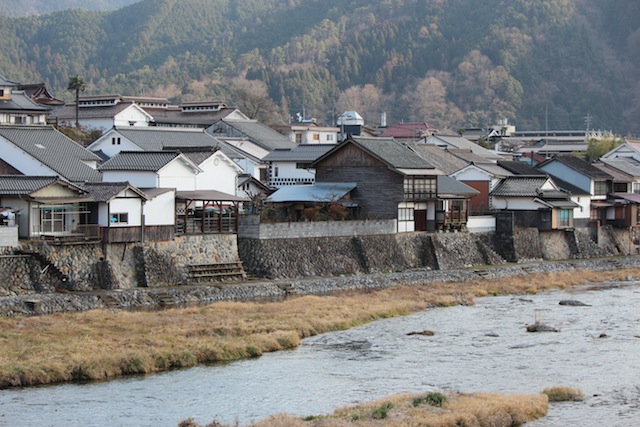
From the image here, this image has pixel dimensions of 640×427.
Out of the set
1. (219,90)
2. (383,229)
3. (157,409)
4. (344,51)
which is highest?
(344,51)

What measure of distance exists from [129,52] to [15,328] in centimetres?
14829

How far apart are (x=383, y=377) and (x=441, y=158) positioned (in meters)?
33.0

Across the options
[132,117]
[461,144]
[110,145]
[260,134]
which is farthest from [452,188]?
[132,117]

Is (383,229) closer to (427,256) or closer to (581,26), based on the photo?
(427,256)

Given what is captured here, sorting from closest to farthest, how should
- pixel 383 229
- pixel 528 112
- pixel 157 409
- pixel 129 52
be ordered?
pixel 157 409, pixel 383 229, pixel 528 112, pixel 129 52

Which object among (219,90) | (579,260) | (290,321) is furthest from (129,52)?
(290,321)

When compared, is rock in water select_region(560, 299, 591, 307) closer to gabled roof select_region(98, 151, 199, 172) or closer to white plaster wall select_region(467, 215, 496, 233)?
white plaster wall select_region(467, 215, 496, 233)

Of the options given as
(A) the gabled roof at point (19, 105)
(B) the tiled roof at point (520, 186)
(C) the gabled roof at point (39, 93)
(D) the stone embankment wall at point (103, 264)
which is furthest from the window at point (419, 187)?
(C) the gabled roof at point (39, 93)

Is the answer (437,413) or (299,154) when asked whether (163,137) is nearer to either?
(299,154)

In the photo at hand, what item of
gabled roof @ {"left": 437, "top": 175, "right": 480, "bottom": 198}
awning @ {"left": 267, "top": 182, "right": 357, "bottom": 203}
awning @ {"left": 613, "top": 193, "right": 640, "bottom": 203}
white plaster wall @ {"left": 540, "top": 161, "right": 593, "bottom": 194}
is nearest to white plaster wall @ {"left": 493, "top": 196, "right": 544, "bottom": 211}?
gabled roof @ {"left": 437, "top": 175, "right": 480, "bottom": 198}

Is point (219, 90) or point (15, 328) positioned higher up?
point (219, 90)

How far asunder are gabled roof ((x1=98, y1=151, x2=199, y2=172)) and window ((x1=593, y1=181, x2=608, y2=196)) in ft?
87.6

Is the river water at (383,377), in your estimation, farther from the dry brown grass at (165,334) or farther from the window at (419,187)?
the window at (419,187)

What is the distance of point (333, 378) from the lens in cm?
2583
